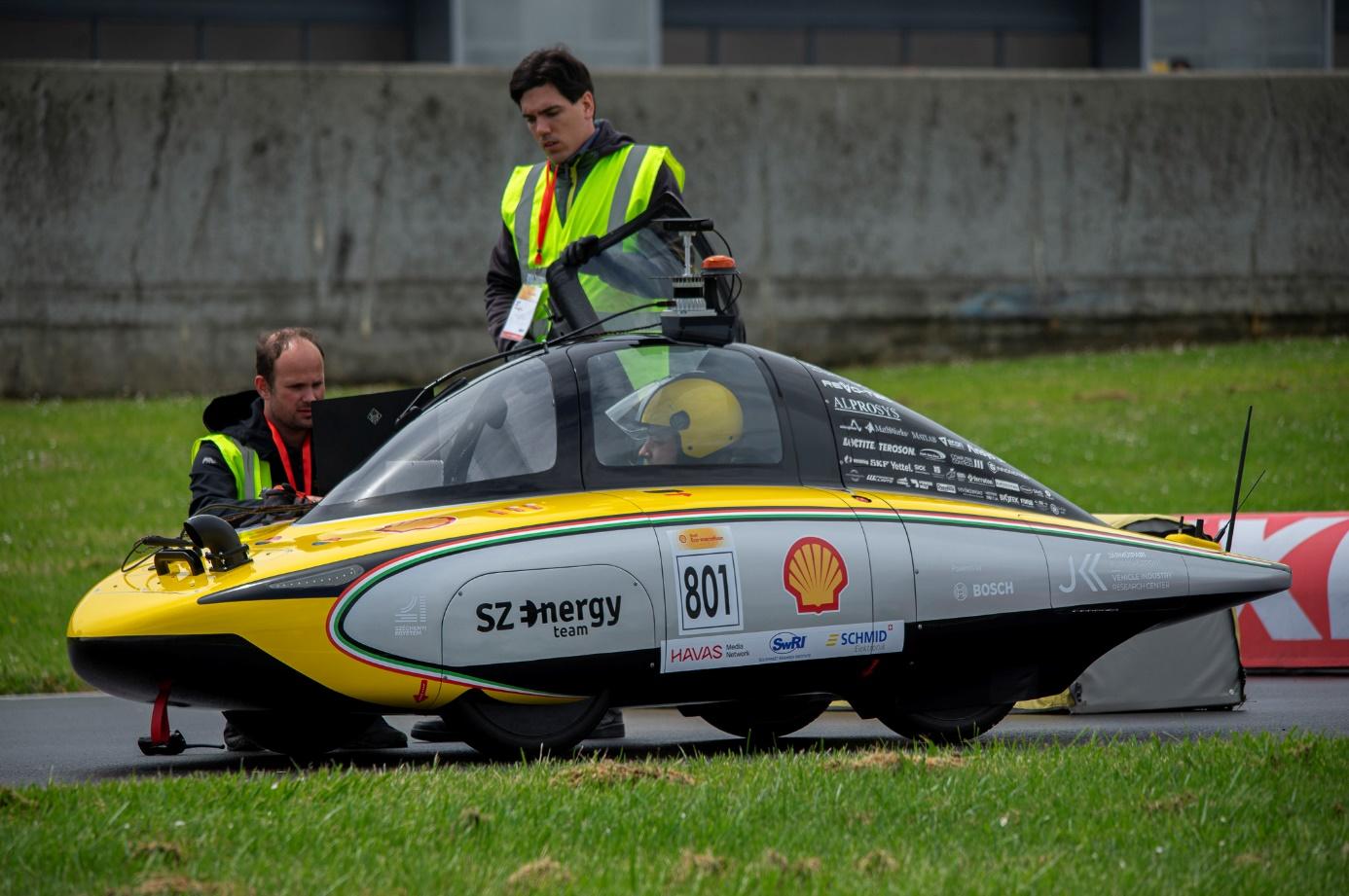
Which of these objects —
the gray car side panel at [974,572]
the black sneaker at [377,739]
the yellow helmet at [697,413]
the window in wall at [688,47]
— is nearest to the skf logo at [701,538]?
the yellow helmet at [697,413]

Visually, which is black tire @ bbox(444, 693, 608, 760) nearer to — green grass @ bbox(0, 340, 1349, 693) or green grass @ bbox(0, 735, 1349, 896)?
green grass @ bbox(0, 735, 1349, 896)

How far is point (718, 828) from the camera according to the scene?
5.07 meters

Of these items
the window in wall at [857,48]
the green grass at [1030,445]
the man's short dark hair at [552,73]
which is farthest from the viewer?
the window in wall at [857,48]

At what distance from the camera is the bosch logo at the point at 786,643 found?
6.35 meters

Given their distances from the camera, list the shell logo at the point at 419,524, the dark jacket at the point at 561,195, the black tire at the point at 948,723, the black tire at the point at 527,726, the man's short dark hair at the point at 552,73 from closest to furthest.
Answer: the shell logo at the point at 419,524 → the black tire at the point at 527,726 → the black tire at the point at 948,723 → the man's short dark hair at the point at 552,73 → the dark jacket at the point at 561,195

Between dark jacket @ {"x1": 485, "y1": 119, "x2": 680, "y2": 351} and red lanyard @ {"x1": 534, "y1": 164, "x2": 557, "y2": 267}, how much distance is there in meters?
0.03

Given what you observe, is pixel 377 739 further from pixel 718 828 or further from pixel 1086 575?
pixel 1086 575

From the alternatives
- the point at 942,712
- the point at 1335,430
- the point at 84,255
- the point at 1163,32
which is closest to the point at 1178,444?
the point at 1335,430

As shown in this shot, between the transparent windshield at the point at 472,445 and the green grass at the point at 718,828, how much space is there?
1062 mm

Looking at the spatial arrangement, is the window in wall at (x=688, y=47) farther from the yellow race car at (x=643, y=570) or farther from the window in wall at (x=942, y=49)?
the yellow race car at (x=643, y=570)

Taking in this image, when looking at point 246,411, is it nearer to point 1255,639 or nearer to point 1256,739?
point 1256,739

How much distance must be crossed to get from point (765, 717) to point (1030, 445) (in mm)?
9003

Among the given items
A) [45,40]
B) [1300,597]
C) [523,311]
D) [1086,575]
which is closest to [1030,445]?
[1300,597]

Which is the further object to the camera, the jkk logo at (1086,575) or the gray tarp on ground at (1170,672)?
the gray tarp on ground at (1170,672)
